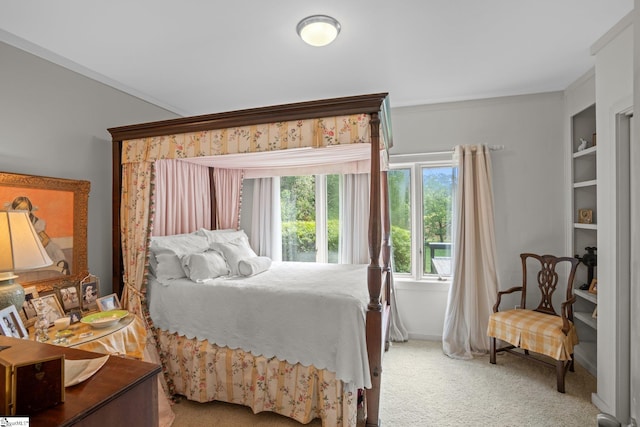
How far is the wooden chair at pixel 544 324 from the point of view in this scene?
2510 mm

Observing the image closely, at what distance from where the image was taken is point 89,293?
2.28 m

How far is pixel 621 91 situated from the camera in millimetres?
2055

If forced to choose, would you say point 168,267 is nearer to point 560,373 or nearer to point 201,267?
point 201,267

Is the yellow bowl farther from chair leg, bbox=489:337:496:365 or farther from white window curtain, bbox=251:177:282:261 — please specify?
chair leg, bbox=489:337:496:365

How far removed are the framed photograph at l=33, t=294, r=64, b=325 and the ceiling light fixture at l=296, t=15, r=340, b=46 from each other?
2.49 metres

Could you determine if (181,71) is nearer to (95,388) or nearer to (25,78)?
(25,78)

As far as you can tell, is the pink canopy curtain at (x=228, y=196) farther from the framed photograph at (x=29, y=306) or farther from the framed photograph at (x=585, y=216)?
the framed photograph at (x=585, y=216)

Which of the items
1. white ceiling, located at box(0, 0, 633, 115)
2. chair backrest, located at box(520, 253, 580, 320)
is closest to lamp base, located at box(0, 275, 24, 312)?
white ceiling, located at box(0, 0, 633, 115)

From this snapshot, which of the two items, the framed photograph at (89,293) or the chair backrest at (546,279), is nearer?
the framed photograph at (89,293)

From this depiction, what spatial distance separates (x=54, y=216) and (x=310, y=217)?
2.60 metres

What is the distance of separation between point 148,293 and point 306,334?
1.47 meters

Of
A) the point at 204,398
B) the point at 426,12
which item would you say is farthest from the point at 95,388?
the point at 426,12

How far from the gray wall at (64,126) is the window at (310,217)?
1.98 m

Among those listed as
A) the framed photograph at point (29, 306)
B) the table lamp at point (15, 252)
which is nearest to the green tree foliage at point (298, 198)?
the framed photograph at point (29, 306)
